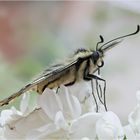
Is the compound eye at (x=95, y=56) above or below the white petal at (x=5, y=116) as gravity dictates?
above

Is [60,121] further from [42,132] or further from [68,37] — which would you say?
[68,37]

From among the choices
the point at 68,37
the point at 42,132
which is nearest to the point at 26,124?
the point at 42,132

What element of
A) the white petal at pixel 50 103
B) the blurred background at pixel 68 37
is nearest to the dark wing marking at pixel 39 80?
the white petal at pixel 50 103

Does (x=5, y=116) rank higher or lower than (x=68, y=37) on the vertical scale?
lower

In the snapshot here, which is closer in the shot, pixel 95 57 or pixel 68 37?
pixel 95 57

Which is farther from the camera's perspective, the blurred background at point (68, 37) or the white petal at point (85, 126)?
the blurred background at point (68, 37)

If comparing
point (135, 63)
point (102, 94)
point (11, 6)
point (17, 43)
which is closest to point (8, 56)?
point (17, 43)

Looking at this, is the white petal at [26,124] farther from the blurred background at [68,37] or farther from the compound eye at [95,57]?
the blurred background at [68,37]
